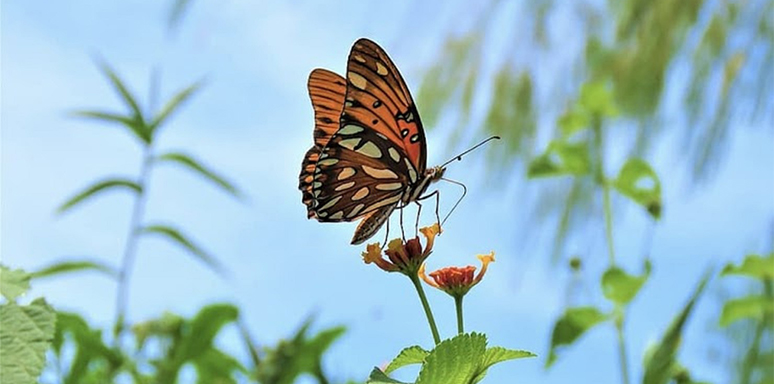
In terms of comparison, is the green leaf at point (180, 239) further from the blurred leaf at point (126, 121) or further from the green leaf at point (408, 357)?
the green leaf at point (408, 357)

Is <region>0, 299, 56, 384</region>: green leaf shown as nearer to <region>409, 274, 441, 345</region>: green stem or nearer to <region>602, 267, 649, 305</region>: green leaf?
<region>409, 274, 441, 345</region>: green stem

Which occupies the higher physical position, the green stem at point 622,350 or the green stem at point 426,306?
the green stem at point 622,350

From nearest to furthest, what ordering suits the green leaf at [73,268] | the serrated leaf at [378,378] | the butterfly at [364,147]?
the serrated leaf at [378,378]
the butterfly at [364,147]
the green leaf at [73,268]

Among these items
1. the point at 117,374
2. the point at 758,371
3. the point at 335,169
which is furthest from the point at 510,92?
the point at 335,169

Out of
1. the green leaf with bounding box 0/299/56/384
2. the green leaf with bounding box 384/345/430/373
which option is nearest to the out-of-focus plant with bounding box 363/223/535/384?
the green leaf with bounding box 384/345/430/373

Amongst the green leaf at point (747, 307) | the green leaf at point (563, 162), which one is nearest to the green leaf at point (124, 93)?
the green leaf at point (563, 162)

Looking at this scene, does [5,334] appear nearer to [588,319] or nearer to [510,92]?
[588,319]

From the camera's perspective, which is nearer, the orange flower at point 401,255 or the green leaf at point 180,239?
the orange flower at point 401,255
